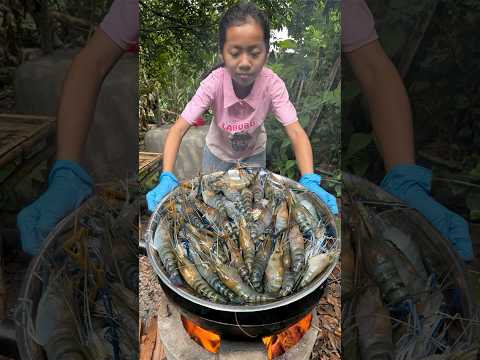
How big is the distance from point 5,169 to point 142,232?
0.53 metres

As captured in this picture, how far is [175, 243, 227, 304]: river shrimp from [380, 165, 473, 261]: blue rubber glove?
77 cm

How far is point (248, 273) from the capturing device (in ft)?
5.27

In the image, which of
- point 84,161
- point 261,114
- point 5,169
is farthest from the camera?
point 261,114

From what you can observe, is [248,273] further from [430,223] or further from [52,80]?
[52,80]

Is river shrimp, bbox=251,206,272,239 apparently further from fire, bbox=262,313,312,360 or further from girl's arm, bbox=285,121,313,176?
fire, bbox=262,313,312,360

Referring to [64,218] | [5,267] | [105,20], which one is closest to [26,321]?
[5,267]

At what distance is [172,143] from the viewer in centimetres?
177

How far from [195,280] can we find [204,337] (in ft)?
0.86

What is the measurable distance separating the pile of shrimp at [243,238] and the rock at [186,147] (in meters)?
0.05

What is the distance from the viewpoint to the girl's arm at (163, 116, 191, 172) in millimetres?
1763

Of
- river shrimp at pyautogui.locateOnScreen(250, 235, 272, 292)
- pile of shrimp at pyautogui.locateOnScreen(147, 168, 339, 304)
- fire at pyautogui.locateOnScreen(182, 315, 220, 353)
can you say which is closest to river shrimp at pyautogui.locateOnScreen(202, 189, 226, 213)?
pile of shrimp at pyautogui.locateOnScreen(147, 168, 339, 304)

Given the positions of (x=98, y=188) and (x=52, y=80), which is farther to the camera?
(x=98, y=188)

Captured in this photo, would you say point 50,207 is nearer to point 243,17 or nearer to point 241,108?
point 241,108

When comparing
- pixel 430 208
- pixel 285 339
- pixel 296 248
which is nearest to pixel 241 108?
pixel 296 248
